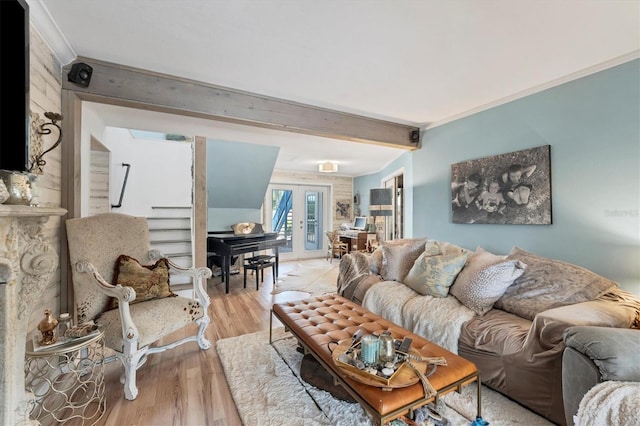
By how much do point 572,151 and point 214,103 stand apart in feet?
11.2

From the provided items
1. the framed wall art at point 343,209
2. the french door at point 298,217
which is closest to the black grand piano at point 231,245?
the french door at point 298,217

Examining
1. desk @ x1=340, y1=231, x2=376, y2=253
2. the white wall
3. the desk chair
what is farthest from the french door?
the white wall

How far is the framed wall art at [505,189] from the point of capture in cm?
265

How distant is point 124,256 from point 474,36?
321 cm

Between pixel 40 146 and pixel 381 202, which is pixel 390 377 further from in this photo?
pixel 381 202

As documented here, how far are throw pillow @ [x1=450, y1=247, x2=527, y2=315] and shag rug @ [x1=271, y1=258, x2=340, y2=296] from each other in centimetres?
242

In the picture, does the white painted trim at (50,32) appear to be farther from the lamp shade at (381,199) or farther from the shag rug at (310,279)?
the lamp shade at (381,199)

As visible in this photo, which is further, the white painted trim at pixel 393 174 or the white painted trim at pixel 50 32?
the white painted trim at pixel 393 174

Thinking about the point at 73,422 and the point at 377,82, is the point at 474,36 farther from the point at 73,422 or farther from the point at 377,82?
the point at 73,422

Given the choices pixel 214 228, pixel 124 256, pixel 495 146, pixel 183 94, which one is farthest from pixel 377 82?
pixel 214 228

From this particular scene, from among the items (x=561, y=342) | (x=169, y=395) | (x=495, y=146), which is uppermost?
(x=495, y=146)

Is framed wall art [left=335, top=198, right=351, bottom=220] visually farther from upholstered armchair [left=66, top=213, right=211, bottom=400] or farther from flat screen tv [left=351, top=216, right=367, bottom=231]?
upholstered armchair [left=66, top=213, right=211, bottom=400]

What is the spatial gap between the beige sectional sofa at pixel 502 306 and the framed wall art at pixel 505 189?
592 mm

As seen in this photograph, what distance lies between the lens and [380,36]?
194 centimetres
